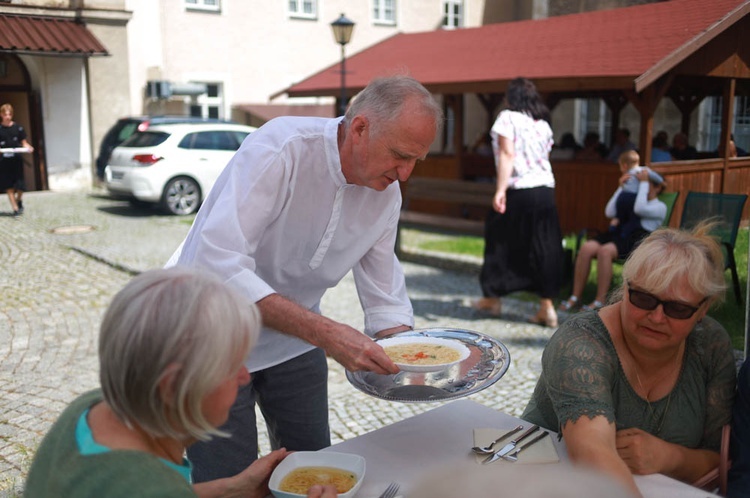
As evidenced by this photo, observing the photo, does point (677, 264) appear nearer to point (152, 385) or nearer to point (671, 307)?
point (671, 307)

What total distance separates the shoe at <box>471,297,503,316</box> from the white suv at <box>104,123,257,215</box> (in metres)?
8.36

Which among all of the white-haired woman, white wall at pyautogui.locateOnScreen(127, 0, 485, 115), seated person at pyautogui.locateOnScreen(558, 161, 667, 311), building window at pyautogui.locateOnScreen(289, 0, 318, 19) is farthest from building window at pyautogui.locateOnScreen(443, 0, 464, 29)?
the white-haired woman

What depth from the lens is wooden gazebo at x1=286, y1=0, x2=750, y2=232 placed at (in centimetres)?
901

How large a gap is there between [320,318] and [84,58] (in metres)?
17.7

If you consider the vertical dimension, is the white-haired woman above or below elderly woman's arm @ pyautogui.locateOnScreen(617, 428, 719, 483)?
above

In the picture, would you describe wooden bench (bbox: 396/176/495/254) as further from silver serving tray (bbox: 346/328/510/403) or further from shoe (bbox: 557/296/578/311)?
silver serving tray (bbox: 346/328/510/403)

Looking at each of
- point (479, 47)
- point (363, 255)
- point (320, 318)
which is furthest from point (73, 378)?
point (479, 47)

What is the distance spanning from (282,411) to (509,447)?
853 mm

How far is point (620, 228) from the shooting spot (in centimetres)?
686

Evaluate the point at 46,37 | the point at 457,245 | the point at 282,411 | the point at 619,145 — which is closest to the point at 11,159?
the point at 46,37

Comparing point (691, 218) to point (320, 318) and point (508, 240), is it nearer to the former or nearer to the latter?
point (508, 240)

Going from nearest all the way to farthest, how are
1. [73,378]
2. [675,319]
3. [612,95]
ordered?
[675,319]
[73,378]
[612,95]

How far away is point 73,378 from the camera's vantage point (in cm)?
520

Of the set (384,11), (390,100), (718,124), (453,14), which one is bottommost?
(390,100)
